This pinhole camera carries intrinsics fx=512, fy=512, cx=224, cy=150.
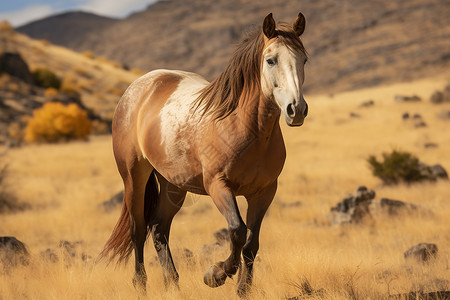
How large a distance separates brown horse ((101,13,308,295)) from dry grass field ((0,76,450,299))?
61 cm

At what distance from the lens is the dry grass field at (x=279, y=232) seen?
4.83 metres

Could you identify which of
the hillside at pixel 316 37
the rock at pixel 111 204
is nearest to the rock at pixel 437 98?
the rock at pixel 111 204

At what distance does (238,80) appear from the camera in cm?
412

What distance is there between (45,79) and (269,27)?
119ft

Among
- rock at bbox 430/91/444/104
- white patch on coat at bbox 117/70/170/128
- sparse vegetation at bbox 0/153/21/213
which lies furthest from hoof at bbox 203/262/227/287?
rock at bbox 430/91/444/104

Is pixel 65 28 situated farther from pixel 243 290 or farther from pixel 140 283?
pixel 243 290

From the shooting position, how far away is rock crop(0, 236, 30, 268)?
577 cm

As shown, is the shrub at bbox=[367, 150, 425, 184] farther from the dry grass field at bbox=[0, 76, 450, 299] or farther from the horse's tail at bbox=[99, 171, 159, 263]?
the horse's tail at bbox=[99, 171, 159, 263]

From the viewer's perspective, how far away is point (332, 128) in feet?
85.6

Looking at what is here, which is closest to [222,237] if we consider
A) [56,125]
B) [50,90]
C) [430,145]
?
[430,145]

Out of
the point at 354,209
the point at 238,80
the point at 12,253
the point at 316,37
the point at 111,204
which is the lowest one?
the point at 316,37

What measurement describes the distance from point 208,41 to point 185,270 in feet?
454

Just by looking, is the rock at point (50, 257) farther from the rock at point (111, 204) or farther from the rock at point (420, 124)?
the rock at point (420, 124)

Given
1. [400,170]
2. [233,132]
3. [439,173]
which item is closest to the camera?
[233,132]
